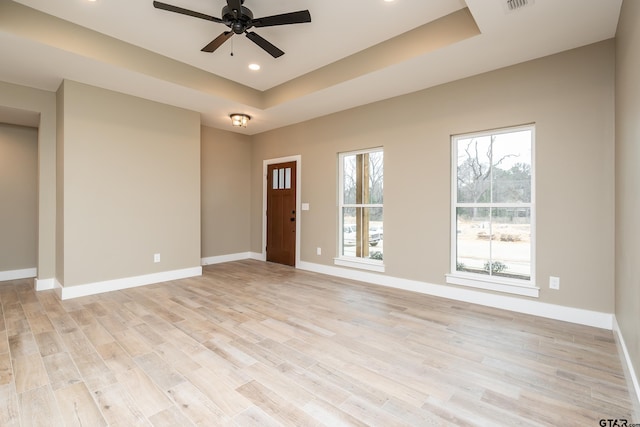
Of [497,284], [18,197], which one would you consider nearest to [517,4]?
[497,284]

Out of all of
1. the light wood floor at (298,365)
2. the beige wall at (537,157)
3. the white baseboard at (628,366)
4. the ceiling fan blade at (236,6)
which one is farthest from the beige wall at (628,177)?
the ceiling fan blade at (236,6)

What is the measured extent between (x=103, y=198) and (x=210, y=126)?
257 cm

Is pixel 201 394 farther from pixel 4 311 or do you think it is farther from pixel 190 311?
pixel 4 311

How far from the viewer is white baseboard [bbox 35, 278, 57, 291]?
13.6ft

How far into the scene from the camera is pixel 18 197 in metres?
4.88

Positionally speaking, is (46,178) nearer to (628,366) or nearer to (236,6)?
Result: (236,6)

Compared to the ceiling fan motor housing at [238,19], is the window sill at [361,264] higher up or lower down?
lower down

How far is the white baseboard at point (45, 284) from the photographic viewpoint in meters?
4.16

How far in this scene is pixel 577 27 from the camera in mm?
2730

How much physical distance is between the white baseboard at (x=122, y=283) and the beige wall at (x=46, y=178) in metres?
0.49

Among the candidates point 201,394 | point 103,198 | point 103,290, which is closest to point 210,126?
point 103,198

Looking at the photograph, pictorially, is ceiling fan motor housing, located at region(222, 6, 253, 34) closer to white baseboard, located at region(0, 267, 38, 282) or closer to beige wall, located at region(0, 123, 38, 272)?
beige wall, located at region(0, 123, 38, 272)

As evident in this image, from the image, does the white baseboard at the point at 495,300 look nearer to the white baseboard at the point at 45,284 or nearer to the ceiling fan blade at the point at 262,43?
the ceiling fan blade at the point at 262,43

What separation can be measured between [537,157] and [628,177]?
3.80ft
